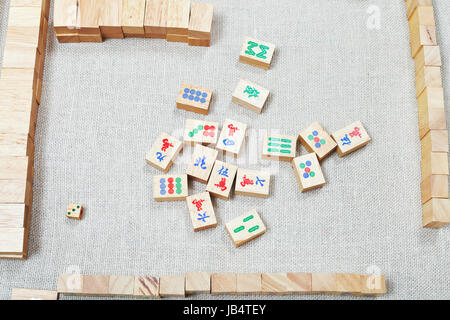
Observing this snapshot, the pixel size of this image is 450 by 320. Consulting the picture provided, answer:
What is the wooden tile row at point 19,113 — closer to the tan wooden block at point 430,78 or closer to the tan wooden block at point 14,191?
the tan wooden block at point 14,191

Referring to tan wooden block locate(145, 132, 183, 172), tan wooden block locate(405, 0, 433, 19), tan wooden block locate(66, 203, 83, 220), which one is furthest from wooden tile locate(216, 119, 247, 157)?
tan wooden block locate(405, 0, 433, 19)

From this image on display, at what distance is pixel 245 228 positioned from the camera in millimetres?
1441

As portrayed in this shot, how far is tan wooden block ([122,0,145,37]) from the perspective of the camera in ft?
5.28

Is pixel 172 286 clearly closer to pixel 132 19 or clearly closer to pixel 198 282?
pixel 198 282

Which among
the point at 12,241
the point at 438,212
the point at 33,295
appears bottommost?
the point at 33,295

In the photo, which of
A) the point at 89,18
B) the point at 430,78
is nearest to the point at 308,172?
the point at 430,78

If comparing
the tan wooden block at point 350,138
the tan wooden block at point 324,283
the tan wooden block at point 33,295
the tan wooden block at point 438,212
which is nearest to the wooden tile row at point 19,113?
the tan wooden block at point 33,295

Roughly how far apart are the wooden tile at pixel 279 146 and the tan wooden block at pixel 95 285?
1.97 feet

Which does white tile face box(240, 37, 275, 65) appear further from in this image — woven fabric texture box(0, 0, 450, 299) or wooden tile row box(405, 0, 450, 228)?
wooden tile row box(405, 0, 450, 228)

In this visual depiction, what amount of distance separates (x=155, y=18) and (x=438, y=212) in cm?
107

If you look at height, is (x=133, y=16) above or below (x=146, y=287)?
above

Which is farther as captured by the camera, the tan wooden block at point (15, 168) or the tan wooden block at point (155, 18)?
the tan wooden block at point (155, 18)

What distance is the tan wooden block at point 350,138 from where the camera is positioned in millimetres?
1519

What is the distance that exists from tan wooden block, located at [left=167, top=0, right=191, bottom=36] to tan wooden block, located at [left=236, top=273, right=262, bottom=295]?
32.0 inches
